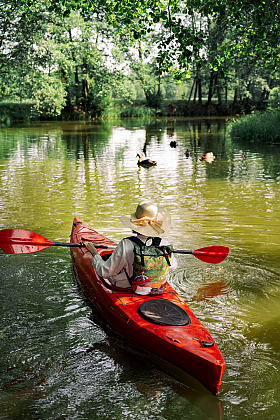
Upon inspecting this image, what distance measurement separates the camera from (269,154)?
15539mm

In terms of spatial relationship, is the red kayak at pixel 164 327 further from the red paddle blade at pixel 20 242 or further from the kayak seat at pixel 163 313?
the red paddle blade at pixel 20 242

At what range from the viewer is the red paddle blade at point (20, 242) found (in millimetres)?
4914

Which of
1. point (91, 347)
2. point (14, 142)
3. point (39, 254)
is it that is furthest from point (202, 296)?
point (14, 142)

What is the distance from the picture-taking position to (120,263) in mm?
4016

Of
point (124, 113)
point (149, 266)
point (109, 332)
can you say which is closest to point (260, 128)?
point (149, 266)

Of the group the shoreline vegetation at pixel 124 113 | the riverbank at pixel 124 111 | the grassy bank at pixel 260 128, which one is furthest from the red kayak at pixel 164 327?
the riverbank at pixel 124 111

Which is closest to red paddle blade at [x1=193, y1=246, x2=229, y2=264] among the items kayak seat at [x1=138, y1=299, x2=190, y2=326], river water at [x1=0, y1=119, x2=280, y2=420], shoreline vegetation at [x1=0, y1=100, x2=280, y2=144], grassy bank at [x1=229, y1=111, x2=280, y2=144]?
river water at [x1=0, y1=119, x2=280, y2=420]

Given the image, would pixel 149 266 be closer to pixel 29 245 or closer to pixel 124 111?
pixel 29 245

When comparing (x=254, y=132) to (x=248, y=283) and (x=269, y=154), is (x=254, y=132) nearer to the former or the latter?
(x=269, y=154)

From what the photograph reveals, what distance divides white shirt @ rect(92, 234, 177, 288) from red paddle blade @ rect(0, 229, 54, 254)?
3.21 ft

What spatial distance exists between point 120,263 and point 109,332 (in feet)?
2.40

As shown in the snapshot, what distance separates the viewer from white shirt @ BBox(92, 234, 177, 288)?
13.0 feet

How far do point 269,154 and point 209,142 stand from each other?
4.80m

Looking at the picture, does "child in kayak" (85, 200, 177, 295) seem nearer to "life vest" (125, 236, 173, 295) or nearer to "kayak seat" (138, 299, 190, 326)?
"life vest" (125, 236, 173, 295)
